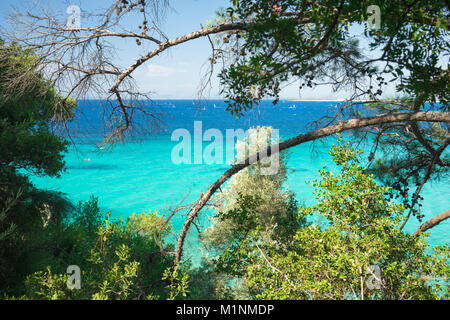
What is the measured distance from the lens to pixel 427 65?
139 inches

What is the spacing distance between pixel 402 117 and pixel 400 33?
1.14 meters

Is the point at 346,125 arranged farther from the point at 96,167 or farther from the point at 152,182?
the point at 96,167

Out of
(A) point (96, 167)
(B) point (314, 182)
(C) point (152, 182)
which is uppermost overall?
(B) point (314, 182)

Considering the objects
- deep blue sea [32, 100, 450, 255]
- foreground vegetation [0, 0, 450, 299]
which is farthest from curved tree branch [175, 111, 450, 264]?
deep blue sea [32, 100, 450, 255]

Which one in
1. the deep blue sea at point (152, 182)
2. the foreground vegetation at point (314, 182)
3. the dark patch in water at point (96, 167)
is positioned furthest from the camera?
the dark patch in water at point (96, 167)

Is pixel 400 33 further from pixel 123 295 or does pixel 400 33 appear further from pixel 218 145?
pixel 218 145

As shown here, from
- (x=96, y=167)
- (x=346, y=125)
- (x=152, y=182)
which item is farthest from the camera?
(x=96, y=167)

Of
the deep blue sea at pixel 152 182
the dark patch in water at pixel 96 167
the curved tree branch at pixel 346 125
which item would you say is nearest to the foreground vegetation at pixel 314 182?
the curved tree branch at pixel 346 125

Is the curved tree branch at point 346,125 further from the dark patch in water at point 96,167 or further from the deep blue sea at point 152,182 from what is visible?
the dark patch in water at point 96,167

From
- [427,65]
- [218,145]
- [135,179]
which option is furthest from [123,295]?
[218,145]

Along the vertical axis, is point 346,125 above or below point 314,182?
above

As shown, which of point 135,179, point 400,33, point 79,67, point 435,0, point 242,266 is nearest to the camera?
point 435,0

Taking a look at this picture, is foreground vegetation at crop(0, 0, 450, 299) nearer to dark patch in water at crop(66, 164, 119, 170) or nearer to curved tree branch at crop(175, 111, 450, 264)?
curved tree branch at crop(175, 111, 450, 264)

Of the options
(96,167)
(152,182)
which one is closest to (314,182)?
(152,182)
